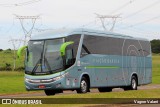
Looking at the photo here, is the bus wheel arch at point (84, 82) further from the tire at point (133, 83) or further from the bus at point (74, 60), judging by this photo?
the tire at point (133, 83)

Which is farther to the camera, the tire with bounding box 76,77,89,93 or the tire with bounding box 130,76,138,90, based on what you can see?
the tire with bounding box 130,76,138,90

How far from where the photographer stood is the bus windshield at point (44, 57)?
26.5 meters

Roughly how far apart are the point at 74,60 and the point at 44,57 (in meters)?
1.65

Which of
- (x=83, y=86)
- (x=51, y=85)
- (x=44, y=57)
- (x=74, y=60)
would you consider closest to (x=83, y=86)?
(x=83, y=86)

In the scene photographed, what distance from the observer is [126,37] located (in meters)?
33.8

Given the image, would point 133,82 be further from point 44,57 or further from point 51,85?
point 44,57

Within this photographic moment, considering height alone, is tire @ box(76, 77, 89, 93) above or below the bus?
below

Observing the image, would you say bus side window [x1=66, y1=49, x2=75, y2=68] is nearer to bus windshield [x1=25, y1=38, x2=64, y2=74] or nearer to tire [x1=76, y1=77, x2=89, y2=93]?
bus windshield [x1=25, y1=38, x2=64, y2=74]

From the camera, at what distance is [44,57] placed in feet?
87.5

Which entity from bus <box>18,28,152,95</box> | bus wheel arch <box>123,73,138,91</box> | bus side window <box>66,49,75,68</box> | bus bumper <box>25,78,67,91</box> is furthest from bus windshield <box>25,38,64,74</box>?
bus wheel arch <box>123,73,138,91</box>

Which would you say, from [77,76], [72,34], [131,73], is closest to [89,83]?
[77,76]

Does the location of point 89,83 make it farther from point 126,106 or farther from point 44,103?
point 44,103

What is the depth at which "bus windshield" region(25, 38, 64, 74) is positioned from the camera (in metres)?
26.5

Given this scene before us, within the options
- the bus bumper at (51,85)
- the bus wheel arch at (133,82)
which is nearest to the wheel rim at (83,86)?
the bus bumper at (51,85)
